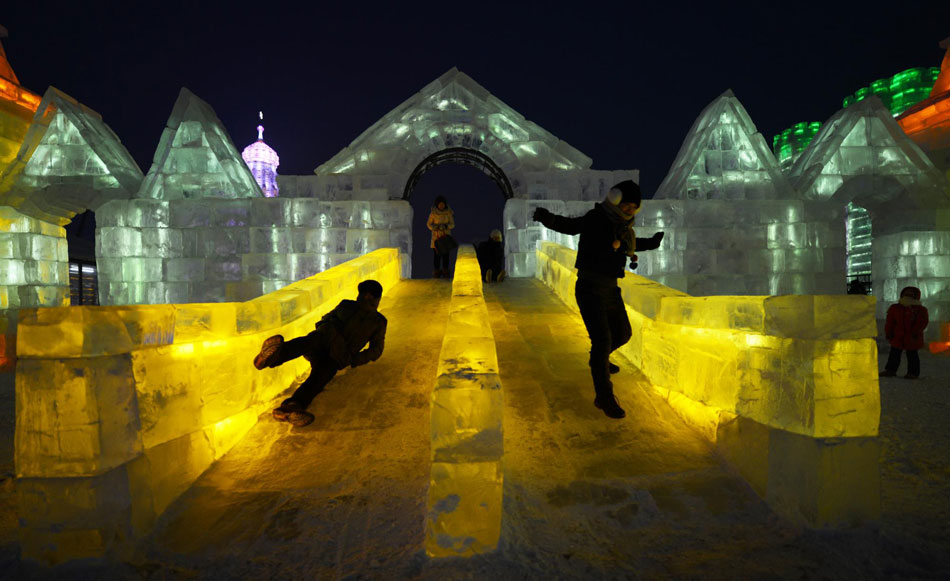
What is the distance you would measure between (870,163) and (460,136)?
941cm

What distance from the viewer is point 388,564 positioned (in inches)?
108

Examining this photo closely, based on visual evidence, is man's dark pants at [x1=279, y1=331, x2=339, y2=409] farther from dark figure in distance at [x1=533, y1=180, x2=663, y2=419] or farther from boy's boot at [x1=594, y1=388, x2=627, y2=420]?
boy's boot at [x1=594, y1=388, x2=627, y2=420]

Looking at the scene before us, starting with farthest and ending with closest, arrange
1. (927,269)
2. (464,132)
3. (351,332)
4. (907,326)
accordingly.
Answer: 1. (464,132)
2. (927,269)
3. (907,326)
4. (351,332)

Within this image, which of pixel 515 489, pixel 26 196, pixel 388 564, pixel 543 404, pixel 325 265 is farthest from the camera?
pixel 325 265

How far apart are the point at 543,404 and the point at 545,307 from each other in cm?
381

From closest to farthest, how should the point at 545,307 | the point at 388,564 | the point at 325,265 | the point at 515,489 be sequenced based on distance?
the point at 388,564 → the point at 515,489 → the point at 545,307 → the point at 325,265

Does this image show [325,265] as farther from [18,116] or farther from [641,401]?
[641,401]

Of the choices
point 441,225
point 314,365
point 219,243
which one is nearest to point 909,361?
point 441,225

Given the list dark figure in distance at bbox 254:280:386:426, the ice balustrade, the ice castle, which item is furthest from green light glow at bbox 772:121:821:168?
dark figure in distance at bbox 254:280:386:426

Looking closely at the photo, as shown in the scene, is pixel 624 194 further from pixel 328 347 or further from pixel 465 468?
pixel 328 347

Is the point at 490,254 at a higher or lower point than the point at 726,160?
lower

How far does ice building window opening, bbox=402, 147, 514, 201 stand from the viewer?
13008mm

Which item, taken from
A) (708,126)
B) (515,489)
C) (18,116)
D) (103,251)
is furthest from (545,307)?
(18,116)

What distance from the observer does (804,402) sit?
3102 mm
